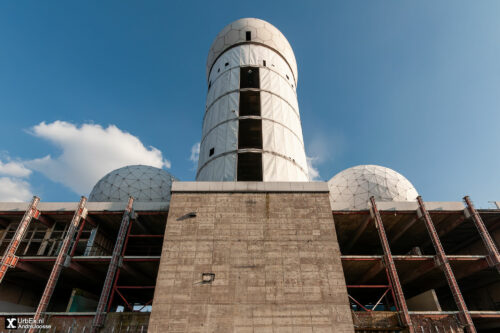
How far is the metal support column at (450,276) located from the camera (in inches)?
602

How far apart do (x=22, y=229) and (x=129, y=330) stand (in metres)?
9.88

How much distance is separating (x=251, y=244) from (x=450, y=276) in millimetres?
12019

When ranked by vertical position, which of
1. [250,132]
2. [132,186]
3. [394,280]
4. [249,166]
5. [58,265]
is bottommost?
[394,280]

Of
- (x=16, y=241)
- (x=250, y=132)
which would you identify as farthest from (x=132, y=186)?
(x=250, y=132)

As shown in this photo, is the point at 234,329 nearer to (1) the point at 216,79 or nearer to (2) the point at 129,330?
(2) the point at 129,330

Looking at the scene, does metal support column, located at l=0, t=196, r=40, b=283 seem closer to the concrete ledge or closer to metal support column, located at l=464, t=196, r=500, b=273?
the concrete ledge

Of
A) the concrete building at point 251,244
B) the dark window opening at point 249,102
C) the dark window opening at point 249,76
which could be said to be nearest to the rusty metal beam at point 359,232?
the concrete building at point 251,244

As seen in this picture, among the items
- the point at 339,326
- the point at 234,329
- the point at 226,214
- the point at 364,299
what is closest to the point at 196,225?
the point at 226,214

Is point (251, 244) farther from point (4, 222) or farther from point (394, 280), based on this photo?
point (4, 222)

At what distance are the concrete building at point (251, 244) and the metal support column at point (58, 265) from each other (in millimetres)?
76

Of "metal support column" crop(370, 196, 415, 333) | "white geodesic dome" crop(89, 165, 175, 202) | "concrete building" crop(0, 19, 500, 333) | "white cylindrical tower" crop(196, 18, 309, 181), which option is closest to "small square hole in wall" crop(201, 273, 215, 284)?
"concrete building" crop(0, 19, 500, 333)

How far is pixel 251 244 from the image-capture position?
52.3 feet

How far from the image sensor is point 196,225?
16703mm

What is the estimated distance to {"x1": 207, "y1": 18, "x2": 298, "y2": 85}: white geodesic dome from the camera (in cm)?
3066
